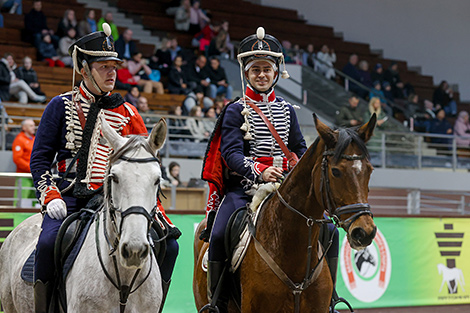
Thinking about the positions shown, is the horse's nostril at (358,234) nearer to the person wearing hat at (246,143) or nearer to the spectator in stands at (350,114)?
the person wearing hat at (246,143)

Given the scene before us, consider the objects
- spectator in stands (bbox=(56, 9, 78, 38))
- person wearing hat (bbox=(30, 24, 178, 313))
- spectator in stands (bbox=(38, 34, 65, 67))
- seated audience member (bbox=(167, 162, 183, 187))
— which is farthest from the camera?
spectator in stands (bbox=(56, 9, 78, 38))

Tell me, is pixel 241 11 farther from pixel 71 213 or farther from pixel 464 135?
pixel 71 213

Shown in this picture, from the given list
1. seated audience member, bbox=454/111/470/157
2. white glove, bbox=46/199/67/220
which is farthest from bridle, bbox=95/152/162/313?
seated audience member, bbox=454/111/470/157

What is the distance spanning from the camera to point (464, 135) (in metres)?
17.5

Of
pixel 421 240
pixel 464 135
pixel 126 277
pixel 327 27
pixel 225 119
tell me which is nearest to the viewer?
pixel 126 277

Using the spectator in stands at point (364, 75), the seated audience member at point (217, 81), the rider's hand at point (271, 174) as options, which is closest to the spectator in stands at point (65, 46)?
the seated audience member at point (217, 81)

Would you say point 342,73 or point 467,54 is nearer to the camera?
point 342,73

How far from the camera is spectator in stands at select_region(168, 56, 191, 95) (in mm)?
14500

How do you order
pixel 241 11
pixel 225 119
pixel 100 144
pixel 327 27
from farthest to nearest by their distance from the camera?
pixel 327 27 → pixel 241 11 → pixel 225 119 → pixel 100 144

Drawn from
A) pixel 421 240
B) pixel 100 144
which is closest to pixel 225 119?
pixel 100 144

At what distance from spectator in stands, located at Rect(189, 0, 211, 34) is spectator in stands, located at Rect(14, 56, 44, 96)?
20.0 feet

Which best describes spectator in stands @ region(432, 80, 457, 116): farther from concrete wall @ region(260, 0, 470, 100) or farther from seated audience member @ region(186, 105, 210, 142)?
seated audience member @ region(186, 105, 210, 142)

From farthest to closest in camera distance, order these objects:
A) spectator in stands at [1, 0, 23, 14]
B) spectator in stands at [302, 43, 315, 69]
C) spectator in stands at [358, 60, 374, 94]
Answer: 1. spectator in stands at [358, 60, 374, 94]
2. spectator in stands at [302, 43, 315, 69]
3. spectator in stands at [1, 0, 23, 14]

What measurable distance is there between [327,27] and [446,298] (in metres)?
13.2
